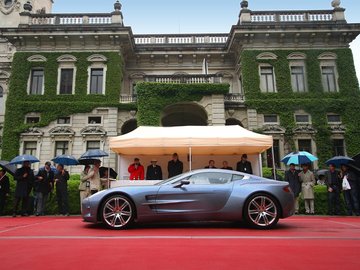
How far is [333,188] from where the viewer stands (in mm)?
11594

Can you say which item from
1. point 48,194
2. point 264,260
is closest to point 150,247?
point 264,260

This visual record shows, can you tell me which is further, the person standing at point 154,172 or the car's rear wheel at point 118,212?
the person standing at point 154,172

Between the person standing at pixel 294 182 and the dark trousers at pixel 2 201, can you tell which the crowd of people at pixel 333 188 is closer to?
the person standing at pixel 294 182

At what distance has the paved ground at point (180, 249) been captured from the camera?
144 inches

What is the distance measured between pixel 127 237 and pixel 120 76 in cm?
2105

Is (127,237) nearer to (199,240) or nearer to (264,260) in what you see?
(199,240)

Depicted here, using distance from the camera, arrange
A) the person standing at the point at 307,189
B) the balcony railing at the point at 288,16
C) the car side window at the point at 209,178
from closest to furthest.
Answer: the car side window at the point at 209,178 → the person standing at the point at 307,189 → the balcony railing at the point at 288,16

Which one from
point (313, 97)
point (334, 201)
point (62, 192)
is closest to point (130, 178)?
point (62, 192)

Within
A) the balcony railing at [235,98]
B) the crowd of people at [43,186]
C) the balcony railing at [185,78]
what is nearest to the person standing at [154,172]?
the crowd of people at [43,186]

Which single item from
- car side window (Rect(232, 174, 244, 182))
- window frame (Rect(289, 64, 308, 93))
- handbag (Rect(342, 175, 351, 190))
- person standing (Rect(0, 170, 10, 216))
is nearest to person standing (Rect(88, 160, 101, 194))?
person standing (Rect(0, 170, 10, 216))

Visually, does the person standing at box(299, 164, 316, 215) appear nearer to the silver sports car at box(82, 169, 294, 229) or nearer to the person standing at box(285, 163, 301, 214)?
the person standing at box(285, 163, 301, 214)

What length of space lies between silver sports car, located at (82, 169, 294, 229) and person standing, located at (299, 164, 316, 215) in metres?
5.37

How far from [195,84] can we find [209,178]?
16188mm

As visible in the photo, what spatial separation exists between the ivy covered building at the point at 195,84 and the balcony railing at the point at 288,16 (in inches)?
3.2
